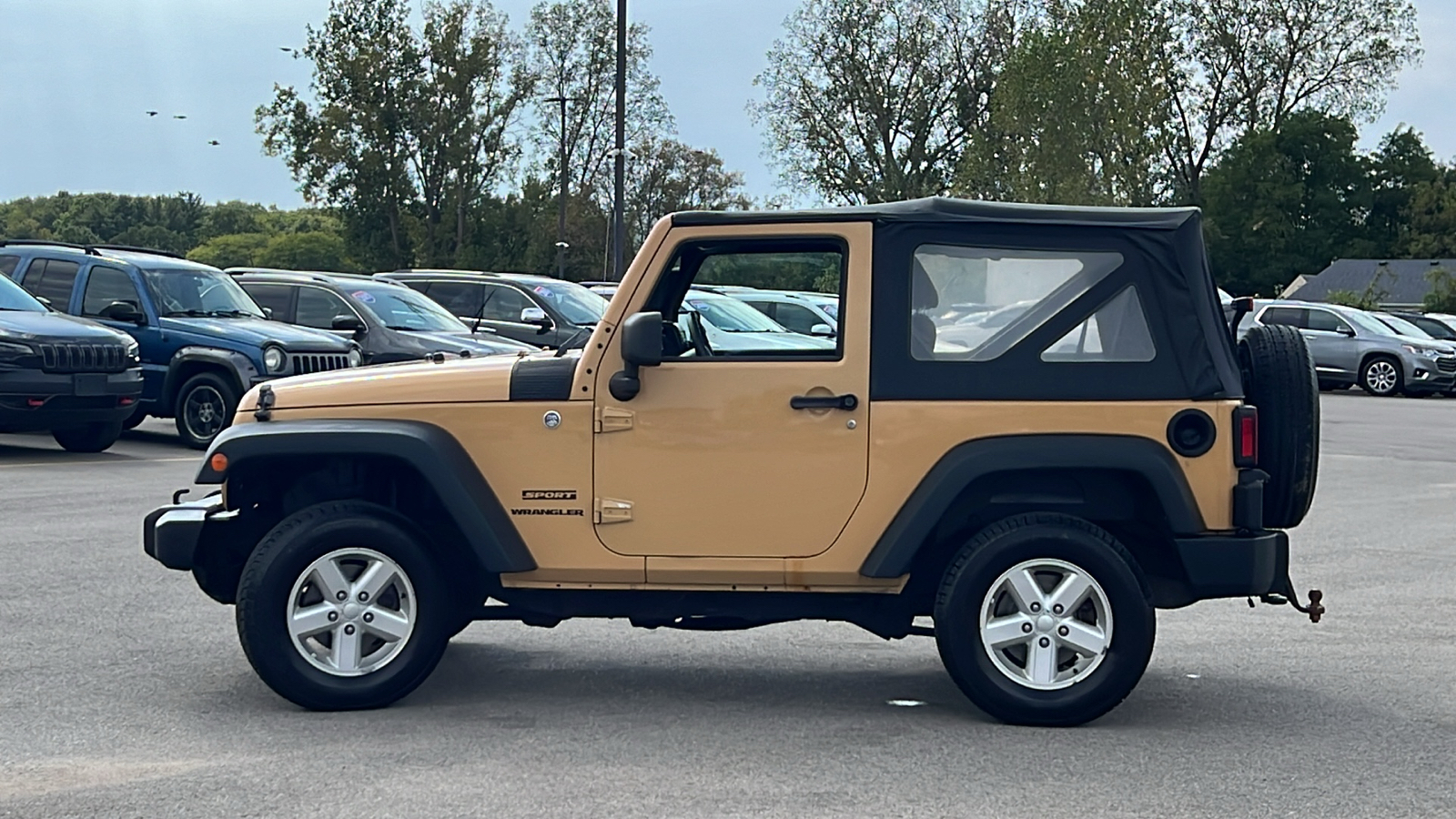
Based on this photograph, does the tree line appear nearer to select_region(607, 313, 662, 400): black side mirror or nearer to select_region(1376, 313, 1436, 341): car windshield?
select_region(1376, 313, 1436, 341): car windshield

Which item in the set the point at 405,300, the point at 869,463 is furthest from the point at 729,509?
the point at 405,300

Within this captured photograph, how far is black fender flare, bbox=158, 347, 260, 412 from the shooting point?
1597 cm

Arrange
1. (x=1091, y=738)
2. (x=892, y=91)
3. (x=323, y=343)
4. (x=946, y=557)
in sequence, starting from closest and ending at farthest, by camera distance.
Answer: (x=1091, y=738) < (x=946, y=557) < (x=323, y=343) < (x=892, y=91)

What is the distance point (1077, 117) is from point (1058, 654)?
50874 millimetres

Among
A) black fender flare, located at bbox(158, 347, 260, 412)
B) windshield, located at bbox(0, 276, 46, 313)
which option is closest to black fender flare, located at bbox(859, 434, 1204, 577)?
black fender flare, located at bbox(158, 347, 260, 412)

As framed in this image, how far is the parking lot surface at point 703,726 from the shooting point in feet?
16.6

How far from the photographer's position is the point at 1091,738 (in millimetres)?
5859

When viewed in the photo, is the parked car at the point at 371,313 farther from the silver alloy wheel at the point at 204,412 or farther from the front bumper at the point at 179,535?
the front bumper at the point at 179,535

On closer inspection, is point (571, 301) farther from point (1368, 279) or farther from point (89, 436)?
point (1368, 279)

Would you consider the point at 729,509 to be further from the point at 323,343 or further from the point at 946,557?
the point at 323,343

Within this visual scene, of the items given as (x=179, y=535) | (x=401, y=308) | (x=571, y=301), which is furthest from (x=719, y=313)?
(x=571, y=301)

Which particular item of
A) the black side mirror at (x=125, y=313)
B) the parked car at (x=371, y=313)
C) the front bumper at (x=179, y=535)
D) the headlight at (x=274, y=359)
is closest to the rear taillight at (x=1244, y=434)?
the front bumper at (x=179, y=535)

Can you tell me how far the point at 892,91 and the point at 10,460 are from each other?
53.3 metres

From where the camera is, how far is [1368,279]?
80562 mm
